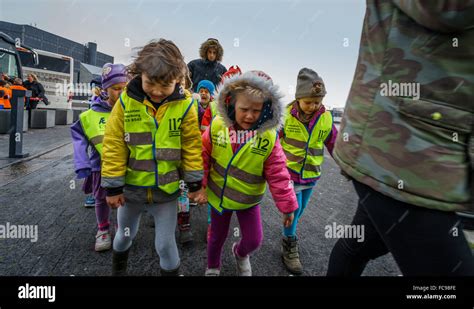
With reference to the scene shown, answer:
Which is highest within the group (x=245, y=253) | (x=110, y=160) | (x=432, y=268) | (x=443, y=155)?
(x=443, y=155)

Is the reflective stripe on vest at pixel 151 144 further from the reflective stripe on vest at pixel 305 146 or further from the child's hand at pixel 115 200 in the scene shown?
the reflective stripe on vest at pixel 305 146

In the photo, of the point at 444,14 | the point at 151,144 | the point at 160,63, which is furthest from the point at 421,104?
the point at 151,144

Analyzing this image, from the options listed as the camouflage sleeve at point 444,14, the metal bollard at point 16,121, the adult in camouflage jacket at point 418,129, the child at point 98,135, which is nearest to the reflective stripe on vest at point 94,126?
the child at point 98,135

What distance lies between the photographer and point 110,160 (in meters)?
1.82

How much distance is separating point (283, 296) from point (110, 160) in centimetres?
141

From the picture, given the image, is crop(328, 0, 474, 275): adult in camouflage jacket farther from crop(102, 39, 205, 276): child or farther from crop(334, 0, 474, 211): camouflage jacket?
crop(102, 39, 205, 276): child

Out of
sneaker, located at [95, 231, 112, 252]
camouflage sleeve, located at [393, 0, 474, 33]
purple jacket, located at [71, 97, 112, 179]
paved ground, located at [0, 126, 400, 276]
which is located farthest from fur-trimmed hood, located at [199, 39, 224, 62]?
camouflage sleeve, located at [393, 0, 474, 33]

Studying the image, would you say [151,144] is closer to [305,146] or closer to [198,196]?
[198,196]

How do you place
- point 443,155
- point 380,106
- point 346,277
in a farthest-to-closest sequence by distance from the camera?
point 346,277
point 380,106
point 443,155

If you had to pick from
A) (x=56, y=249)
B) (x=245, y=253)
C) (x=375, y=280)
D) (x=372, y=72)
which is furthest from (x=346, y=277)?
(x=56, y=249)

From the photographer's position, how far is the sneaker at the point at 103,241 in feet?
8.63

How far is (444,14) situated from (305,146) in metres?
1.88

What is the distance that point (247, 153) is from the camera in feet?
6.46

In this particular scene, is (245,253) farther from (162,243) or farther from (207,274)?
(162,243)
